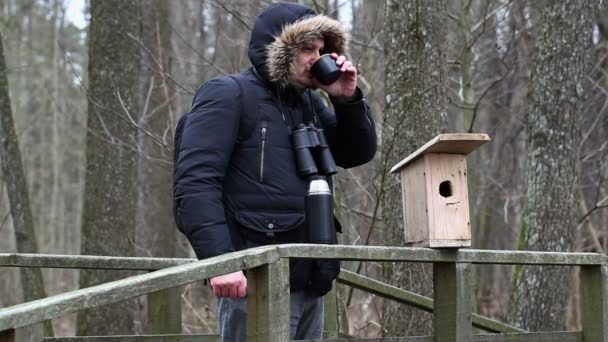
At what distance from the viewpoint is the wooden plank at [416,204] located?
404cm

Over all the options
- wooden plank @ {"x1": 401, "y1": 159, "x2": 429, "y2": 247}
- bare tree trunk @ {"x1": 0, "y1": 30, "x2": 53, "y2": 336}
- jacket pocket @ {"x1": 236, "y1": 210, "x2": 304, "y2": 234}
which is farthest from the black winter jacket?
bare tree trunk @ {"x1": 0, "y1": 30, "x2": 53, "y2": 336}

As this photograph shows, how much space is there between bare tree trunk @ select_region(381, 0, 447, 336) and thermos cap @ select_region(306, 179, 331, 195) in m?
2.38

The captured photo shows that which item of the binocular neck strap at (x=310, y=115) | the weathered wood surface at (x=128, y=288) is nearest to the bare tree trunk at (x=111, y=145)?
the binocular neck strap at (x=310, y=115)

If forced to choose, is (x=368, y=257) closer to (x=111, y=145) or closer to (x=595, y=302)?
(x=595, y=302)

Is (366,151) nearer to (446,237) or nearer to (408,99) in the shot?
(446,237)

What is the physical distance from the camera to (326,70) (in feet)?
12.0

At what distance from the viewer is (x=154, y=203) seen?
11.9 m

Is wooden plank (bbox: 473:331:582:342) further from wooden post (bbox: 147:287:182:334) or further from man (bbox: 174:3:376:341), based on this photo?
wooden post (bbox: 147:287:182:334)

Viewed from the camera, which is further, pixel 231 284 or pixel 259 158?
pixel 259 158

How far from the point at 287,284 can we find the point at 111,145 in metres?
5.07

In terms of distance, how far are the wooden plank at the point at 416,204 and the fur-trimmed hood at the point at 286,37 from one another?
2.17 feet

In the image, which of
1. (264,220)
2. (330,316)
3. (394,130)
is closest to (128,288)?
(264,220)

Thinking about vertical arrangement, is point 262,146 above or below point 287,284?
above

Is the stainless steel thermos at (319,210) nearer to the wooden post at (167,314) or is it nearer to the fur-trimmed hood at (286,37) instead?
the fur-trimmed hood at (286,37)
